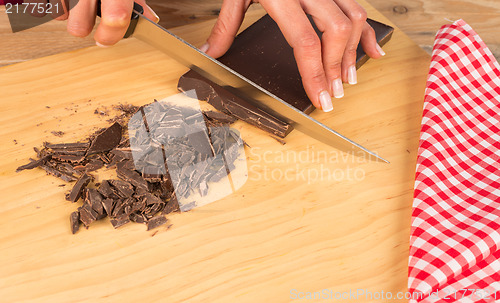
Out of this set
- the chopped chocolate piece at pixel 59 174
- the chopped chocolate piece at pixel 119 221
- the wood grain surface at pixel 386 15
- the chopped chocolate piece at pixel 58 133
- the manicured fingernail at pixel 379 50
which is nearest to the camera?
the chopped chocolate piece at pixel 119 221

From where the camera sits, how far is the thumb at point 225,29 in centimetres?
→ 215

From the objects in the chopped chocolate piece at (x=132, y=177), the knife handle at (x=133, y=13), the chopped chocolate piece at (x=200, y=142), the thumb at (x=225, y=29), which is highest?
the knife handle at (x=133, y=13)

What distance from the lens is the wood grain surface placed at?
248 centimetres

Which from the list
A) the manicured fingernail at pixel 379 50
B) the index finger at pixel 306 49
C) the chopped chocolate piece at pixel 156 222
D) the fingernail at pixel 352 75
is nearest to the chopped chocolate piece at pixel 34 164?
the chopped chocolate piece at pixel 156 222

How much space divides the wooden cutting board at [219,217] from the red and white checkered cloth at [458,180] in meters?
0.11

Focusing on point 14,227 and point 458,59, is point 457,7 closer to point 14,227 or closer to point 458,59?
point 458,59

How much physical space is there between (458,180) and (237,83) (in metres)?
0.99

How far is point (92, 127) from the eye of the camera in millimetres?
1947

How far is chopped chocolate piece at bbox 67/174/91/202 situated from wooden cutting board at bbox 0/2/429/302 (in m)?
0.04

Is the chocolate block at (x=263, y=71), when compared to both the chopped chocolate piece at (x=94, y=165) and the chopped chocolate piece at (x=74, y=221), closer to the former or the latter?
the chopped chocolate piece at (x=94, y=165)

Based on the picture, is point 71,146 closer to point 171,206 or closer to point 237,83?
point 171,206

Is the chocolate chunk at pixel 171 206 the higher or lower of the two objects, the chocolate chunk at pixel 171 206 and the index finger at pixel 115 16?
the lower

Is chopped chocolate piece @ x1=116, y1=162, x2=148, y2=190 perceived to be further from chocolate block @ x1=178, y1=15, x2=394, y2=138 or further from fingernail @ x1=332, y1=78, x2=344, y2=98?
fingernail @ x1=332, y1=78, x2=344, y2=98

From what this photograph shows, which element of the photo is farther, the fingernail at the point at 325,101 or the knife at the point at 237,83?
the fingernail at the point at 325,101
